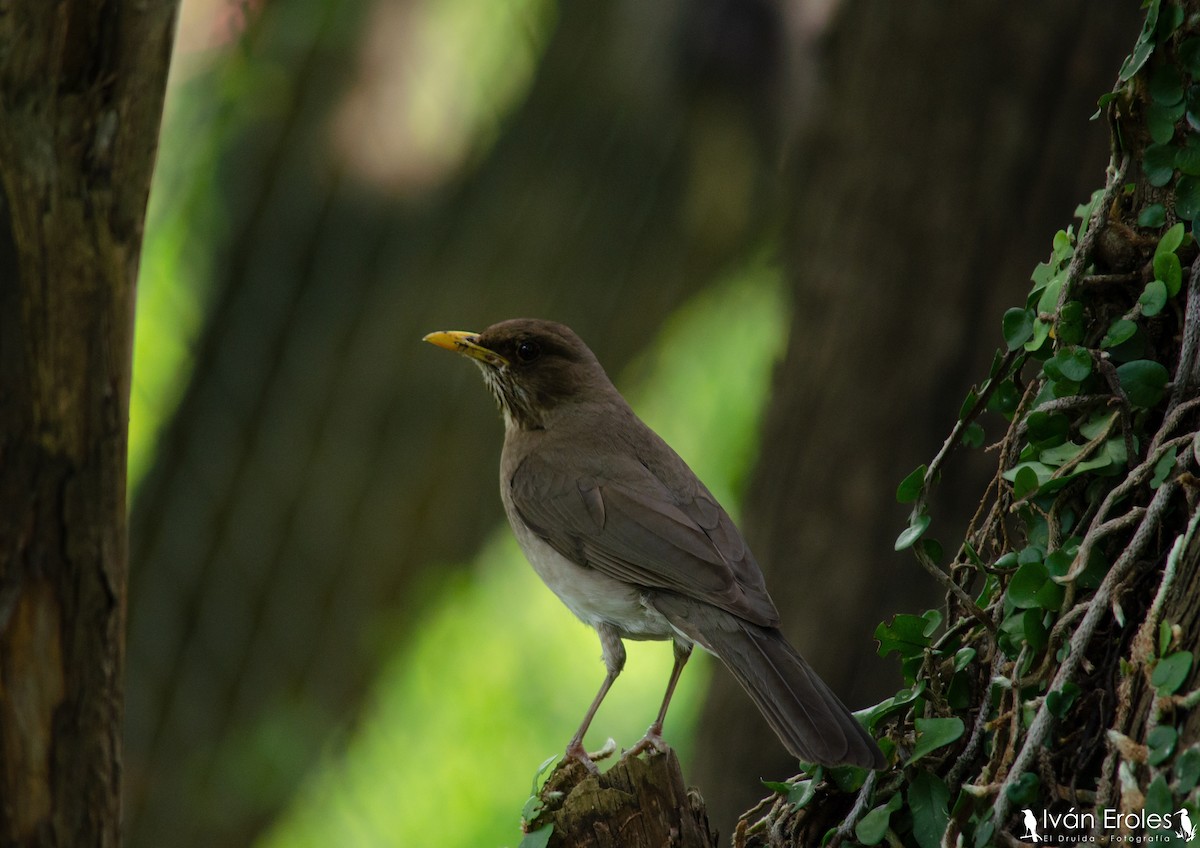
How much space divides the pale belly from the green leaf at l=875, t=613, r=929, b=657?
58.7 inches

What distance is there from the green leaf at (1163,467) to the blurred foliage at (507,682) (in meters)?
A: 4.79

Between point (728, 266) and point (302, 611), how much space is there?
3.03 m

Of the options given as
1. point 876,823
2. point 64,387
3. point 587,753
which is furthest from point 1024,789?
point 64,387

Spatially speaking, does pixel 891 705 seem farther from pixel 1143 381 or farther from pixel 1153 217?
pixel 1153 217

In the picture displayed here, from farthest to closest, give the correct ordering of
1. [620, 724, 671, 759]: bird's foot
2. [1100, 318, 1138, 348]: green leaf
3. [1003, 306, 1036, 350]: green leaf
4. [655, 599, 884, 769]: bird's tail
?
1. [620, 724, 671, 759]: bird's foot
2. [1003, 306, 1036, 350]: green leaf
3. [655, 599, 884, 769]: bird's tail
4. [1100, 318, 1138, 348]: green leaf

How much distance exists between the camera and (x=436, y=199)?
7.14m

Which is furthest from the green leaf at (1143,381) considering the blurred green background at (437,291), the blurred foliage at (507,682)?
the blurred foliage at (507,682)

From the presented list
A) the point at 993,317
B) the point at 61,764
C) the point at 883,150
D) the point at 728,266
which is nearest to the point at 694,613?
the point at 61,764

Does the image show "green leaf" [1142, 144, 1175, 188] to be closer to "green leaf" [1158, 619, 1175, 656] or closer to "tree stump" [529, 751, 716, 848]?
"green leaf" [1158, 619, 1175, 656]

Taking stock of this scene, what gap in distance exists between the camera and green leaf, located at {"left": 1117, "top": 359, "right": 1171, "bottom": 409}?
2.72 m

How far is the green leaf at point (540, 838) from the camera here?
314 cm

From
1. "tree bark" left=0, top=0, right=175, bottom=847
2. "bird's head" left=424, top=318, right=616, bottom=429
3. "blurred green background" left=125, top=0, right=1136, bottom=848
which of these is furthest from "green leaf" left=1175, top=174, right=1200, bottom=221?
"blurred green background" left=125, top=0, right=1136, bottom=848

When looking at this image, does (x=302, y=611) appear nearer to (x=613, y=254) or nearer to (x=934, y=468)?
(x=613, y=254)

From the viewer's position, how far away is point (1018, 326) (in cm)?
305
